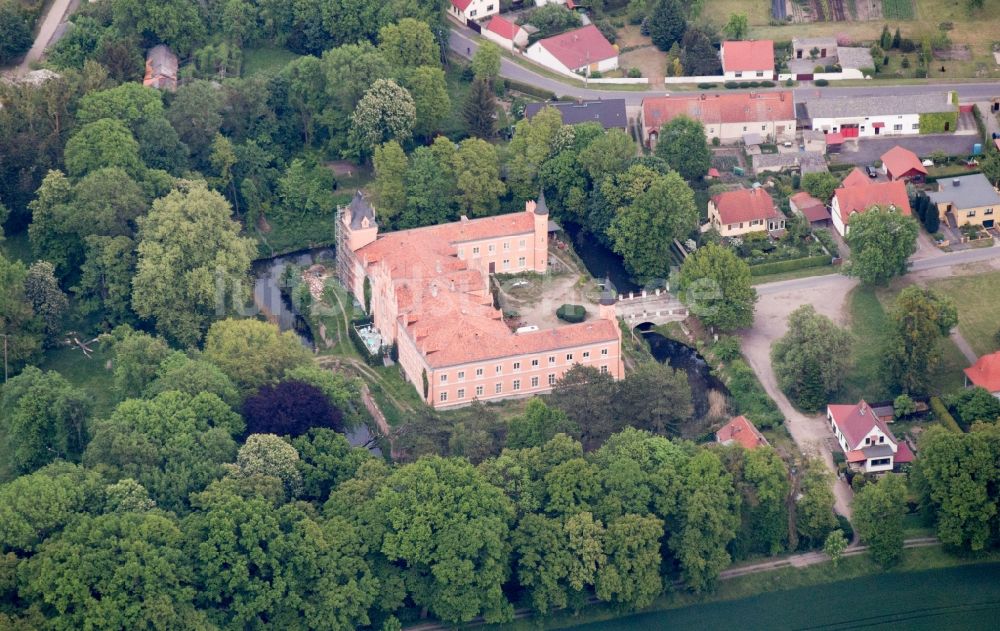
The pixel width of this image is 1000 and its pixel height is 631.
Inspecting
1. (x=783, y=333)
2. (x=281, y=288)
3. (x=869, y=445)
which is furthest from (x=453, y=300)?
(x=869, y=445)

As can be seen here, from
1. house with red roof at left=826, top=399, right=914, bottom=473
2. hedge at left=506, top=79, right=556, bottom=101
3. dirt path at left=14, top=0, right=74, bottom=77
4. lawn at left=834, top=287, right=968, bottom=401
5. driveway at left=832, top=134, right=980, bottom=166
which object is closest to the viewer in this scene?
house with red roof at left=826, top=399, right=914, bottom=473

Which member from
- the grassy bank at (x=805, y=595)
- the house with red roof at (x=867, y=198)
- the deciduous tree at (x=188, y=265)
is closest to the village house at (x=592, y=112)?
the house with red roof at (x=867, y=198)

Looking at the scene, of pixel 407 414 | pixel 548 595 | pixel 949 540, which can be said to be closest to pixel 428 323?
pixel 407 414

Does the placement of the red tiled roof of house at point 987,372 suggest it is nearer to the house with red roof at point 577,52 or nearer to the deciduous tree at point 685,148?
the deciduous tree at point 685,148

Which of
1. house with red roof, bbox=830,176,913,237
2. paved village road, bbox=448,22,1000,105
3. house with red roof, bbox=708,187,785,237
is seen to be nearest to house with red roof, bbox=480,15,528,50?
paved village road, bbox=448,22,1000,105

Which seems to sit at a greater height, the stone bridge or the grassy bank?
the stone bridge

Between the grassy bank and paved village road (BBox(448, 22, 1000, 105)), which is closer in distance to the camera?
the grassy bank

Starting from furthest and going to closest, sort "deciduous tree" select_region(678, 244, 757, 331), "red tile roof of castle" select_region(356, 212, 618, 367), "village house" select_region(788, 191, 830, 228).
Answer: "village house" select_region(788, 191, 830, 228) < "deciduous tree" select_region(678, 244, 757, 331) < "red tile roof of castle" select_region(356, 212, 618, 367)

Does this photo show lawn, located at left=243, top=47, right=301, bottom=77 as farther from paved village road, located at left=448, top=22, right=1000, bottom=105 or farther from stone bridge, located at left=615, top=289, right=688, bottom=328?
stone bridge, located at left=615, top=289, right=688, bottom=328
